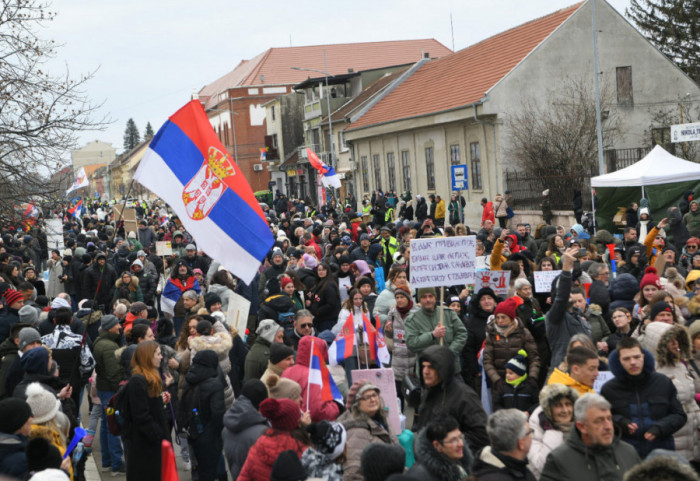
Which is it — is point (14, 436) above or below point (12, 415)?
below

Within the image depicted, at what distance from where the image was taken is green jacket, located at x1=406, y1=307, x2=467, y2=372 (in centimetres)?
861

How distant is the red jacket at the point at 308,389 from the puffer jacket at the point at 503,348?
1582mm

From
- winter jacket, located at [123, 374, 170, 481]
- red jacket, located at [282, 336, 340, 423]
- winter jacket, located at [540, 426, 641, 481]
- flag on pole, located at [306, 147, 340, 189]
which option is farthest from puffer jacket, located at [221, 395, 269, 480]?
flag on pole, located at [306, 147, 340, 189]

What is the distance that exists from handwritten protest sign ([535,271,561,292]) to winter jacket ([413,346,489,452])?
4.56m

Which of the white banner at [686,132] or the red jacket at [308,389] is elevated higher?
the white banner at [686,132]

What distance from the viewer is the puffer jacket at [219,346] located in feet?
27.5

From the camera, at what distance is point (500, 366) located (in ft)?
26.6

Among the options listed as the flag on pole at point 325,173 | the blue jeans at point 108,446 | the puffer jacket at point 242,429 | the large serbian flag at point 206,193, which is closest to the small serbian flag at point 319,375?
the puffer jacket at point 242,429

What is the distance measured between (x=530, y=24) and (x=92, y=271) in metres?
27.1

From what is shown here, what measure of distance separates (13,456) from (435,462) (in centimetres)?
257

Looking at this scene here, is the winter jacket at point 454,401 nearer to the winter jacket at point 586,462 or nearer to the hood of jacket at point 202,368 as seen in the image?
the winter jacket at point 586,462

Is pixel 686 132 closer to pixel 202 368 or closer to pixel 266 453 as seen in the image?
pixel 202 368

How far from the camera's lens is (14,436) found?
5.50 m

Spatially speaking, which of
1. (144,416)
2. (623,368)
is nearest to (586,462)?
(623,368)
